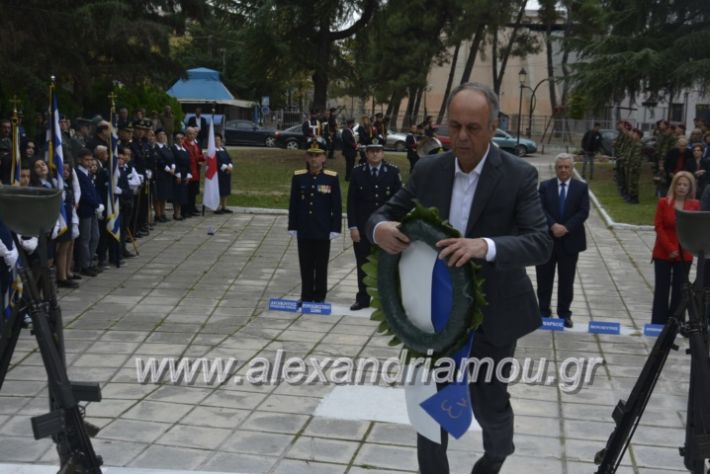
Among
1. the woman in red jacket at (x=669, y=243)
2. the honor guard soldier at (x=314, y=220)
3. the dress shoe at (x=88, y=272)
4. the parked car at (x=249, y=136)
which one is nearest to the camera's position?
the woman in red jacket at (x=669, y=243)

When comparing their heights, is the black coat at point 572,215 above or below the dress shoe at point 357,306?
above

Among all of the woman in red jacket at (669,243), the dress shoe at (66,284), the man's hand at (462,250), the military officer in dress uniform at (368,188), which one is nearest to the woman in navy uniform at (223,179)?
the dress shoe at (66,284)

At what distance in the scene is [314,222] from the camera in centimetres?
1104

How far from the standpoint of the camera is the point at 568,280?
10.4 meters

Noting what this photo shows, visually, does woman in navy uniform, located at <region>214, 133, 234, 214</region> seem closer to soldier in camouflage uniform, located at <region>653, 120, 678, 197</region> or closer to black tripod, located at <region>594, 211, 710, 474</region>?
soldier in camouflage uniform, located at <region>653, 120, 678, 197</region>

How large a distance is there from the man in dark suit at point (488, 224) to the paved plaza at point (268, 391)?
4.46 feet

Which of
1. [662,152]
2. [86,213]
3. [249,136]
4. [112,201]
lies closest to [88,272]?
[86,213]

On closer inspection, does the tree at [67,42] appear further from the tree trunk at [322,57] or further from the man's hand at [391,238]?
the tree trunk at [322,57]

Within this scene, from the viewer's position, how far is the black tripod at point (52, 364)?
4266 millimetres

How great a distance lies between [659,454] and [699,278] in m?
2.01

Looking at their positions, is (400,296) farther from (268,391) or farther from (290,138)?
(290,138)

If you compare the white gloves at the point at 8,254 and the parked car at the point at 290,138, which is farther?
the parked car at the point at 290,138

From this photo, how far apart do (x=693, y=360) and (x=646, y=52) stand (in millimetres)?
25069

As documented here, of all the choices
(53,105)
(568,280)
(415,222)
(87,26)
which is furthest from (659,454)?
(87,26)
